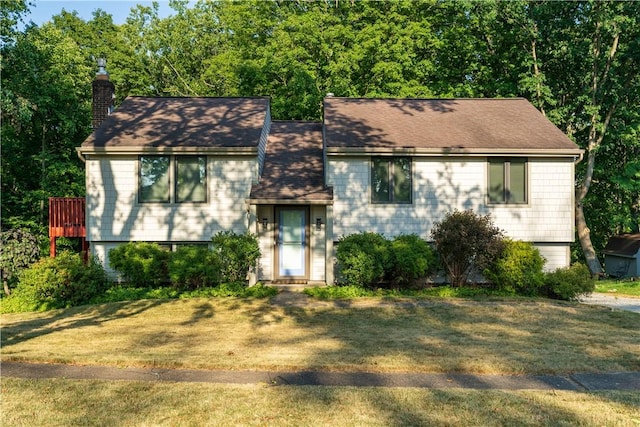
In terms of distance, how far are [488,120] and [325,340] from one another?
12.1 meters

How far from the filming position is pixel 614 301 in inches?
597

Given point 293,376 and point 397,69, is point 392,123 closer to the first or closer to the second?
point 397,69

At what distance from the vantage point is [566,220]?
16484mm

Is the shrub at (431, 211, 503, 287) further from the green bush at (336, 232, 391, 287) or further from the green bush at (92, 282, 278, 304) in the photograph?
the green bush at (92, 282, 278, 304)

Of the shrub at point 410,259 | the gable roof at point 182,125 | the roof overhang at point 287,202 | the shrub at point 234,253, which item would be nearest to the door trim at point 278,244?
the roof overhang at point 287,202

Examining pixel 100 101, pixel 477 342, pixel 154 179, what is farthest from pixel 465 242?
pixel 100 101

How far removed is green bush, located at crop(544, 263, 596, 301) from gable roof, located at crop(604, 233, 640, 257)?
35.7 ft

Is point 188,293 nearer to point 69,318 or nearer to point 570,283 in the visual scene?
point 69,318

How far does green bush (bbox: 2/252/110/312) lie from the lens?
13.3 metres

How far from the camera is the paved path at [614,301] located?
45.4ft

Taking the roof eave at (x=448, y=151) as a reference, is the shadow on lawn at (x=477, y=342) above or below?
below

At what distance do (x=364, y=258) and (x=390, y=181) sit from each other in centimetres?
320

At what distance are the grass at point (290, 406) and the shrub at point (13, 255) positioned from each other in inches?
373

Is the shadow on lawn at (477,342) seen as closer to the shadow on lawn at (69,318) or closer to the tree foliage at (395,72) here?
the shadow on lawn at (69,318)
